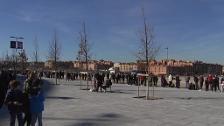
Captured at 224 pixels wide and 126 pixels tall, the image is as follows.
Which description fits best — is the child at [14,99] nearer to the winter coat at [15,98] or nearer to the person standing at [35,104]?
the winter coat at [15,98]

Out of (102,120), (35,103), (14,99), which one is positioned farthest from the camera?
(102,120)

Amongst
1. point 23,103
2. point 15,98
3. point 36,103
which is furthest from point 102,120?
point 15,98

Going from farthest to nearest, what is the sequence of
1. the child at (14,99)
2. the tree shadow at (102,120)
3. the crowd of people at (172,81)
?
the crowd of people at (172,81)
the tree shadow at (102,120)
the child at (14,99)

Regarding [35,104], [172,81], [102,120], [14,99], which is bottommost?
[102,120]

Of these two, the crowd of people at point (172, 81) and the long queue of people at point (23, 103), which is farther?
the crowd of people at point (172, 81)

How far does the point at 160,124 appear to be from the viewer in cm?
1535

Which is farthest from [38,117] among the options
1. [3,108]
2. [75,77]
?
[75,77]

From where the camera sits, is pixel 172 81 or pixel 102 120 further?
pixel 172 81

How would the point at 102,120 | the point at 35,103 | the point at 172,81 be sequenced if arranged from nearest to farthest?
1. the point at 35,103
2. the point at 102,120
3. the point at 172,81

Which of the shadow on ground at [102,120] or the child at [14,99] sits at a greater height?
the child at [14,99]

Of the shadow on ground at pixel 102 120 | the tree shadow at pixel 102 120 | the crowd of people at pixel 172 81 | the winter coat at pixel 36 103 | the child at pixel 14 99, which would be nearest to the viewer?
the child at pixel 14 99

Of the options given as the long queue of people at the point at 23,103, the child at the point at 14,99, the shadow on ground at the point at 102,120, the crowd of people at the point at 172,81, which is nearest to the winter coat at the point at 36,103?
the long queue of people at the point at 23,103

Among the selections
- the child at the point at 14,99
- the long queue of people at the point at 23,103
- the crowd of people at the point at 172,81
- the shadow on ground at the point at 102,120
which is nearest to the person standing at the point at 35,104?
the long queue of people at the point at 23,103

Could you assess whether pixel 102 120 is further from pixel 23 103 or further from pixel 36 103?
pixel 23 103
